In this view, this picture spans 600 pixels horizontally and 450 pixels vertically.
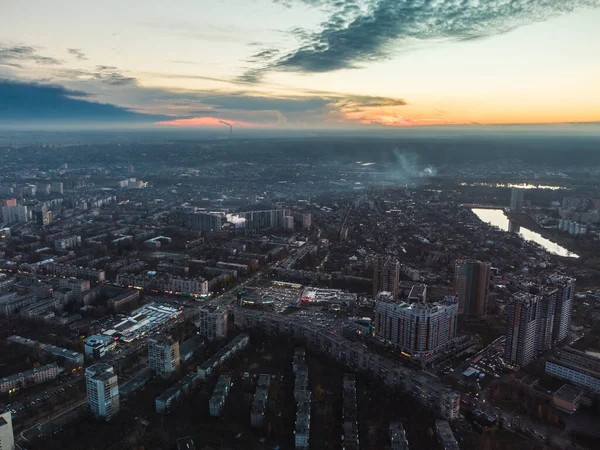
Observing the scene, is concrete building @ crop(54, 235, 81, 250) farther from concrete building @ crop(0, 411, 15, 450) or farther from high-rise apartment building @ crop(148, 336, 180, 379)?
concrete building @ crop(0, 411, 15, 450)

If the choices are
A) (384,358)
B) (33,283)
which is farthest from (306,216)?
(384,358)

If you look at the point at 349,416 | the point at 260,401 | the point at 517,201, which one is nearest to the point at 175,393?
the point at 260,401

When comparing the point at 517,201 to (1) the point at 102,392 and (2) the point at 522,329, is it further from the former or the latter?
(1) the point at 102,392

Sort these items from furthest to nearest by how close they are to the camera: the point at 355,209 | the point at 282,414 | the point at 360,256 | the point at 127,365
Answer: the point at 355,209
the point at 360,256
the point at 127,365
the point at 282,414

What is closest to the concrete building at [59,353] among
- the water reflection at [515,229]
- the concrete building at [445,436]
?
the concrete building at [445,436]

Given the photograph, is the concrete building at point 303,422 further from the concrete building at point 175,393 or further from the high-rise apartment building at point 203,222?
the high-rise apartment building at point 203,222

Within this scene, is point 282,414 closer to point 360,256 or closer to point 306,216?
point 360,256
